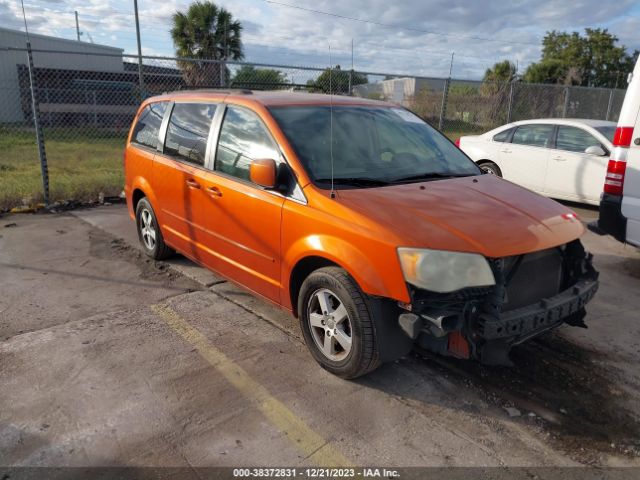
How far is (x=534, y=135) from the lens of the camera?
8.59 meters

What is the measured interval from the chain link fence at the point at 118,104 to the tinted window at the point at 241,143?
68 centimetres

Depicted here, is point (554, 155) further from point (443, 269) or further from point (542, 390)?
point (443, 269)

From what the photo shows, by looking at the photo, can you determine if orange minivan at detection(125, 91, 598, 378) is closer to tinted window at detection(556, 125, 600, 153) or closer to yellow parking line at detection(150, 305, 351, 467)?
yellow parking line at detection(150, 305, 351, 467)

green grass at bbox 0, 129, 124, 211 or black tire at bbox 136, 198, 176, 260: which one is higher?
black tire at bbox 136, 198, 176, 260

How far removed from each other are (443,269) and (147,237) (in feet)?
12.6

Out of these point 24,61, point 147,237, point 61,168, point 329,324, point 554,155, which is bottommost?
point 61,168

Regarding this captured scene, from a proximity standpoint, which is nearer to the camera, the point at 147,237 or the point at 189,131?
the point at 189,131

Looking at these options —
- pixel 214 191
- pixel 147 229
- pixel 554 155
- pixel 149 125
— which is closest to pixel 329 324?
pixel 214 191

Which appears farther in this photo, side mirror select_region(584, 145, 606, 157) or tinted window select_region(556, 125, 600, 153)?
tinted window select_region(556, 125, 600, 153)

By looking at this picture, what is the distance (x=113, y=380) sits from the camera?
3277mm

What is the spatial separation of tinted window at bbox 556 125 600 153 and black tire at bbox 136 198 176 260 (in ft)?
21.0

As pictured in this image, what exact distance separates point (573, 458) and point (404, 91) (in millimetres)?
13066

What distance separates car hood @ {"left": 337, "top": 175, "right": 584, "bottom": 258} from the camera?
2869mm

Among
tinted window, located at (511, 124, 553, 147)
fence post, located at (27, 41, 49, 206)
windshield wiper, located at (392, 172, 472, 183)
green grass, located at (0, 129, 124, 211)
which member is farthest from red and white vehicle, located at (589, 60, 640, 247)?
green grass, located at (0, 129, 124, 211)
